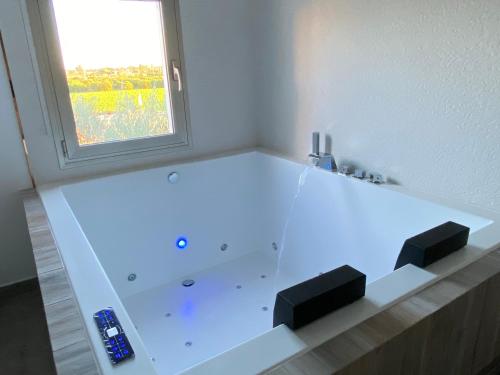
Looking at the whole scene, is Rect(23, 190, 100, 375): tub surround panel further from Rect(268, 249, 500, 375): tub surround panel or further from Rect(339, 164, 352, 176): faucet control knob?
Rect(339, 164, 352, 176): faucet control knob

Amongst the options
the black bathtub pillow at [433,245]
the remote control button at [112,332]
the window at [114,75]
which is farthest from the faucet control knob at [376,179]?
the remote control button at [112,332]

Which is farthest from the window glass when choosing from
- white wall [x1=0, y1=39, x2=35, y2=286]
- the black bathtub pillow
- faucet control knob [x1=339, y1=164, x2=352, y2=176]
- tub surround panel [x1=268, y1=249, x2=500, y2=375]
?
tub surround panel [x1=268, y1=249, x2=500, y2=375]

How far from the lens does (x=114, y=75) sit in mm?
1972

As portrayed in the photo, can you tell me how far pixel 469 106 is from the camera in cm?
133

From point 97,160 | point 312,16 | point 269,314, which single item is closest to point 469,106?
point 312,16

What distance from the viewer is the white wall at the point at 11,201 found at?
1.75 meters

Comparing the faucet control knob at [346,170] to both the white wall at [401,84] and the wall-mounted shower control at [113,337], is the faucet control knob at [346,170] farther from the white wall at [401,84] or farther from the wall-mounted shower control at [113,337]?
the wall-mounted shower control at [113,337]

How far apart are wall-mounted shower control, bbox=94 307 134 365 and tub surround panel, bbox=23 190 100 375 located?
0.03 metres

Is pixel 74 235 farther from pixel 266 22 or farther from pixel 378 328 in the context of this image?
pixel 266 22

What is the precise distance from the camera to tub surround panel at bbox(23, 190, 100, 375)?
0.74m

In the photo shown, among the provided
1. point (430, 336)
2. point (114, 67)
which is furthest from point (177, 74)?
point (430, 336)

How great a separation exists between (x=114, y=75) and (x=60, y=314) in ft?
4.74

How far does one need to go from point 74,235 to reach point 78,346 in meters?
0.61

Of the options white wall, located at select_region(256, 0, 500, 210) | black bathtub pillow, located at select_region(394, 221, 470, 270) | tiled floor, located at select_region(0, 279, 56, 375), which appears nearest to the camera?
black bathtub pillow, located at select_region(394, 221, 470, 270)
